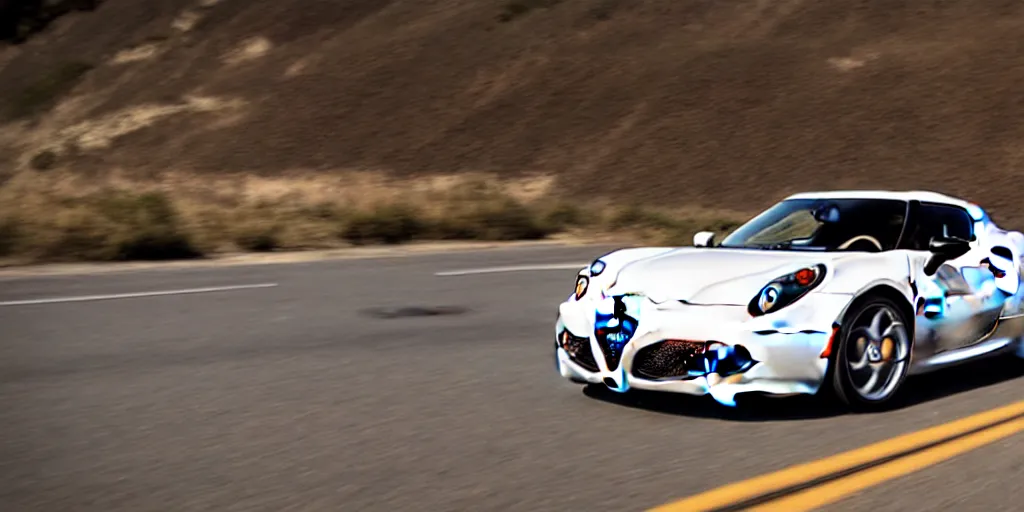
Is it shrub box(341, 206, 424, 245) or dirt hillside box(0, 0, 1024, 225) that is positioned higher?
dirt hillside box(0, 0, 1024, 225)

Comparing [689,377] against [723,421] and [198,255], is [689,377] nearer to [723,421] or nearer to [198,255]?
[723,421]

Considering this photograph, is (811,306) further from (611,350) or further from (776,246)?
(776,246)

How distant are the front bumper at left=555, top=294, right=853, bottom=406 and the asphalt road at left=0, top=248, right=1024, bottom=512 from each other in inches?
7.9

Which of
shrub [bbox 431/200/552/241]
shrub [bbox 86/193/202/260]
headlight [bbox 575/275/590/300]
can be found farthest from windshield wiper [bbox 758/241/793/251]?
shrub [bbox 431/200/552/241]

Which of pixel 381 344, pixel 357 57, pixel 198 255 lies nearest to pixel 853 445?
pixel 381 344

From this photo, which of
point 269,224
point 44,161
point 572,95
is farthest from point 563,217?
point 44,161

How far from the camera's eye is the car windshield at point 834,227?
23.9ft

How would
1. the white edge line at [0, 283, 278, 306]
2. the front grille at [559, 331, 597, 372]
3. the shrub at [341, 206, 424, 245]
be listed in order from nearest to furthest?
the front grille at [559, 331, 597, 372] < the white edge line at [0, 283, 278, 306] < the shrub at [341, 206, 424, 245]

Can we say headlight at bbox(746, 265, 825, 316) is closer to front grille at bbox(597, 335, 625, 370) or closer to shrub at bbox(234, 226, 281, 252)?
front grille at bbox(597, 335, 625, 370)

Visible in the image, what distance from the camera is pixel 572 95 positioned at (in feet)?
176

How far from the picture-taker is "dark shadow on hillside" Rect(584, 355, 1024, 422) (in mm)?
6504

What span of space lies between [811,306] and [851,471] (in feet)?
3.84

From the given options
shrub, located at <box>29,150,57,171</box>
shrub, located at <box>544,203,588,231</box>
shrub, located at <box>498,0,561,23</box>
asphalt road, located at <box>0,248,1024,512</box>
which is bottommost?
asphalt road, located at <box>0,248,1024,512</box>

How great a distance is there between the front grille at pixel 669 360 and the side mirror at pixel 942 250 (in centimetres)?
159
